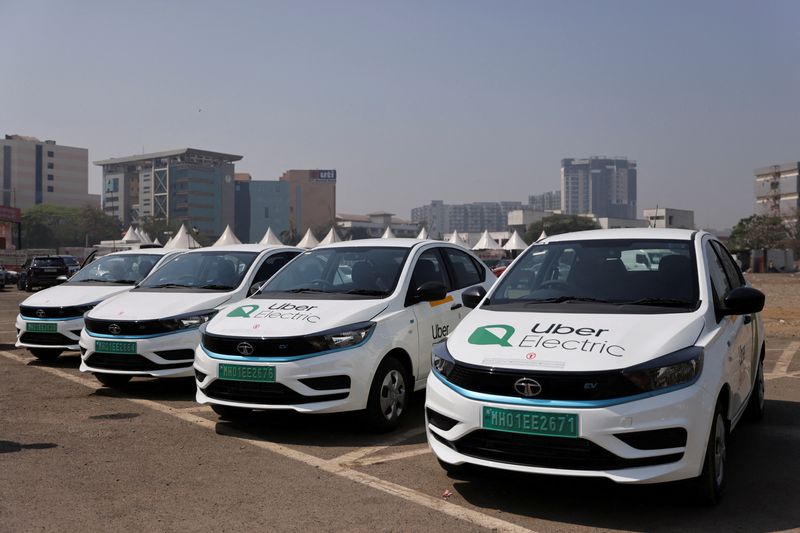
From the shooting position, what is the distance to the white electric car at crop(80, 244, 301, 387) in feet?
25.6

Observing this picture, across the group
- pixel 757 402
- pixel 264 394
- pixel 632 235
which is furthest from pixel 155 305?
pixel 757 402

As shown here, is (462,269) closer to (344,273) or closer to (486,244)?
(344,273)

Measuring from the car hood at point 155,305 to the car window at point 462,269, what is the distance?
2.58m

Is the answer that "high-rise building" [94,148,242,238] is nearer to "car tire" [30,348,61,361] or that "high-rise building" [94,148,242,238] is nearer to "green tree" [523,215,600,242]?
"green tree" [523,215,600,242]

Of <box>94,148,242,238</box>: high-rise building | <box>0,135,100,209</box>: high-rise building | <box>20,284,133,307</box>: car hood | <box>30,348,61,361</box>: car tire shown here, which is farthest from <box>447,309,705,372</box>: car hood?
<box>0,135,100,209</box>: high-rise building

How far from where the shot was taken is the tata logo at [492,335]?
4.71m

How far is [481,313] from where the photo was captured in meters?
5.35

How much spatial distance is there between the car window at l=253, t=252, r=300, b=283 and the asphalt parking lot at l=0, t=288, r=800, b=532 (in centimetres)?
222

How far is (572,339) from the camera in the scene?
4570 mm

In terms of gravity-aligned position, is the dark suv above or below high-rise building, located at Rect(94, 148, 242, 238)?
below

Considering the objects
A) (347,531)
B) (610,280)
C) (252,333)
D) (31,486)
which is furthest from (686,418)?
(31,486)

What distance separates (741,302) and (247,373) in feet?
12.0

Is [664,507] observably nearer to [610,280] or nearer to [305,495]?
[610,280]

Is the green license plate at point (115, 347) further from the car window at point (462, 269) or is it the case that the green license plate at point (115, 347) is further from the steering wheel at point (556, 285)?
the steering wheel at point (556, 285)
